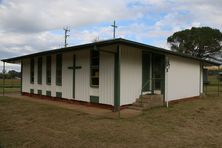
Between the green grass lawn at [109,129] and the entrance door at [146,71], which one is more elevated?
the entrance door at [146,71]

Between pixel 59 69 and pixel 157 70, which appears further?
pixel 59 69

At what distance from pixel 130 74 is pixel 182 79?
14.3 feet

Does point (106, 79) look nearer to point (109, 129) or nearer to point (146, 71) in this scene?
point (146, 71)

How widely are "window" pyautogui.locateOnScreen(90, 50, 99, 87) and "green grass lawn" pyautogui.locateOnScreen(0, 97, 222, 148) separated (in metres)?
2.04

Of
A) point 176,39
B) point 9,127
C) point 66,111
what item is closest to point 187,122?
point 66,111

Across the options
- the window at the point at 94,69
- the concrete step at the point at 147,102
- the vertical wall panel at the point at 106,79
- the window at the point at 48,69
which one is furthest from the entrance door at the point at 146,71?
the window at the point at 48,69

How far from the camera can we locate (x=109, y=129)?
723 cm

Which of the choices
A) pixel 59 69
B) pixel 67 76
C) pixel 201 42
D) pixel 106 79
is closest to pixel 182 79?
pixel 106 79

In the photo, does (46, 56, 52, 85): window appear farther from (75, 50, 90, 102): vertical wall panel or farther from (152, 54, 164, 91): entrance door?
(152, 54, 164, 91): entrance door

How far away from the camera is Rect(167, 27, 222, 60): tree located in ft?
142

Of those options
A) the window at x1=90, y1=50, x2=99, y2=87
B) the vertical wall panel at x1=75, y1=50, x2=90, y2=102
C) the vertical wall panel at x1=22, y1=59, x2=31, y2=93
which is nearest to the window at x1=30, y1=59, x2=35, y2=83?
the vertical wall panel at x1=22, y1=59, x2=31, y2=93

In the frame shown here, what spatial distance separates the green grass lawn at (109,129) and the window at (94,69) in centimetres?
204

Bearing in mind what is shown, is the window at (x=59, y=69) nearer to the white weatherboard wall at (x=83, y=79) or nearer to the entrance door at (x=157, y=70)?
the white weatherboard wall at (x=83, y=79)

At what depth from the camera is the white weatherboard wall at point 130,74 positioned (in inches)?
421
